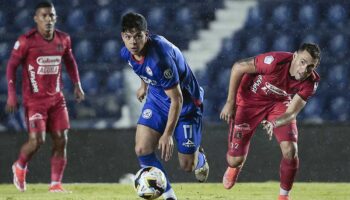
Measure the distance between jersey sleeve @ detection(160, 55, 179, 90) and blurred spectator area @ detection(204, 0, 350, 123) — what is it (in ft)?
15.8

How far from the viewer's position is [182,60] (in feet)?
21.4

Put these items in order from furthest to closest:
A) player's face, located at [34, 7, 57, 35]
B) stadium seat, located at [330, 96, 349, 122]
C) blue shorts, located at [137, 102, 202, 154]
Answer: stadium seat, located at [330, 96, 349, 122] → player's face, located at [34, 7, 57, 35] → blue shorts, located at [137, 102, 202, 154]

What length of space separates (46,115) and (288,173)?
2.61 m

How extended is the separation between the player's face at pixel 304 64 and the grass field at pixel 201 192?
50.8 inches

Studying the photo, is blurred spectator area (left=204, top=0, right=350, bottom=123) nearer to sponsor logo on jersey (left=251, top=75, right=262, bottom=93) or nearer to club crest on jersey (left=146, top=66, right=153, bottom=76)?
sponsor logo on jersey (left=251, top=75, right=262, bottom=93)

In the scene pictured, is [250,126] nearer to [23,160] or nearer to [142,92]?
[142,92]

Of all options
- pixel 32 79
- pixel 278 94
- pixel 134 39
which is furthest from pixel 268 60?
pixel 32 79

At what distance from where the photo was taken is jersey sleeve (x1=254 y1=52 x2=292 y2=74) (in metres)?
7.20

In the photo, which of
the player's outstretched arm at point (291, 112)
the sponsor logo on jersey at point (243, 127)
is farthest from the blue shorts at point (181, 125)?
the sponsor logo on jersey at point (243, 127)

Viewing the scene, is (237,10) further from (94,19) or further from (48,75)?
(48,75)

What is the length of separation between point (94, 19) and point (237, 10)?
1.91m

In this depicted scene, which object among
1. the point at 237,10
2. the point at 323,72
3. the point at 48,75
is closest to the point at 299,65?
the point at 48,75

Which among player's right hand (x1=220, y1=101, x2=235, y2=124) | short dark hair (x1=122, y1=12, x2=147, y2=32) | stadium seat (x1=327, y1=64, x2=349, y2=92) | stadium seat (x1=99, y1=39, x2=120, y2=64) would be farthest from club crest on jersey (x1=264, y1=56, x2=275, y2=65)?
stadium seat (x1=99, y1=39, x2=120, y2=64)

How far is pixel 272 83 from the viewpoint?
742 cm
